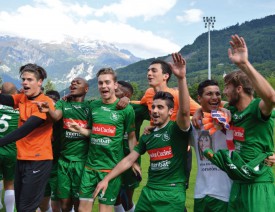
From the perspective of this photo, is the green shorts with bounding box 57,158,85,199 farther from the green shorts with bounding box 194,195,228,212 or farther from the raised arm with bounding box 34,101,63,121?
the green shorts with bounding box 194,195,228,212

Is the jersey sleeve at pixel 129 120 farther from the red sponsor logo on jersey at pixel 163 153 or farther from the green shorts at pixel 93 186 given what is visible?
the red sponsor logo on jersey at pixel 163 153

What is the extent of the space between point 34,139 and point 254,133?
9.94 feet

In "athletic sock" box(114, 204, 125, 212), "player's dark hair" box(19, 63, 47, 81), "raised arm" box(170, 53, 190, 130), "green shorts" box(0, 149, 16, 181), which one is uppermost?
"player's dark hair" box(19, 63, 47, 81)

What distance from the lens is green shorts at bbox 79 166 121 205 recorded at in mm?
5148

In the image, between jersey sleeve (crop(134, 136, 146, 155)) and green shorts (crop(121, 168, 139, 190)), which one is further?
green shorts (crop(121, 168, 139, 190))

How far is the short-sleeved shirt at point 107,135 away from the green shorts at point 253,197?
205 centimetres

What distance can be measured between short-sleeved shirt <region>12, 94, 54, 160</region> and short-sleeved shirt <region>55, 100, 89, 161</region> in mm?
493

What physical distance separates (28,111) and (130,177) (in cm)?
220

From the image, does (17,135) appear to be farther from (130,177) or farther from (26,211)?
(130,177)

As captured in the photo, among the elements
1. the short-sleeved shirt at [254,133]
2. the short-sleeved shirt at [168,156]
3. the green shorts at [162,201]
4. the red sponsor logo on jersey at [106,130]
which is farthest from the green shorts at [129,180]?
the short-sleeved shirt at [254,133]

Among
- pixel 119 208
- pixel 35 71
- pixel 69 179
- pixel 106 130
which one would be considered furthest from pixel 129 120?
pixel 119 208

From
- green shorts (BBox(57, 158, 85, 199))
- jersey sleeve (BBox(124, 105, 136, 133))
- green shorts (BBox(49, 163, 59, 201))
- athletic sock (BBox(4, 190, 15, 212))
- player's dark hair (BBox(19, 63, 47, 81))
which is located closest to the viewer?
player's dark hair (BBox(19, 63, 47, 81))

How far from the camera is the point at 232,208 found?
12.3ft

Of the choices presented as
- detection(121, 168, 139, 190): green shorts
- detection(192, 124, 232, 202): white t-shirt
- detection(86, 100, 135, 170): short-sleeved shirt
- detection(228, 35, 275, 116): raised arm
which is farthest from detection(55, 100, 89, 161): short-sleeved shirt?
detection(228, 35, 275, 116): raised arm
